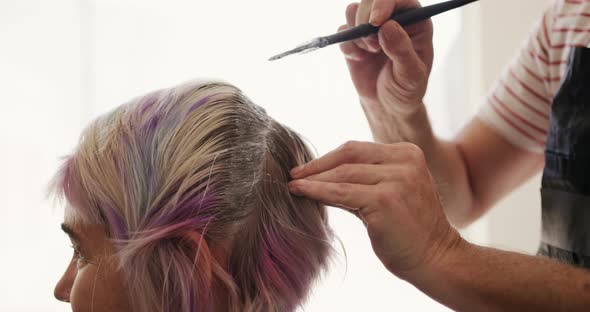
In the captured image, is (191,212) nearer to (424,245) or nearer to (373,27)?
(424,245)

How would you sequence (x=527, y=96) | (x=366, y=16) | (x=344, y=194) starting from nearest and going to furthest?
(x=344, y=194) → (x=366, y=16) → (x=527, y=96)

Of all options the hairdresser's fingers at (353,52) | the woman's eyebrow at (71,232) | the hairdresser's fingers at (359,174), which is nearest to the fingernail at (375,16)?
the hairdresser's fingers at (353,52)

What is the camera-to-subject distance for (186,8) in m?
2.04

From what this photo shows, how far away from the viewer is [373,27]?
0.85 m

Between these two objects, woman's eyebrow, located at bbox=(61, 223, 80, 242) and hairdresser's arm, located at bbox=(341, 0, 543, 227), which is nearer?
woman's eyebrow, located at bbox=(61, 223, 80, 242)

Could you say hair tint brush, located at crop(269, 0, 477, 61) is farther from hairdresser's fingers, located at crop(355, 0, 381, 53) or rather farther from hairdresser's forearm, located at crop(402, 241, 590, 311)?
hairdresser's forearm, located at crop(402, 241, 590, 311)

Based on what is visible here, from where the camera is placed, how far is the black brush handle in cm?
82

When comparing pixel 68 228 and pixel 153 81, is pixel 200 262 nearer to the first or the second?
pixel 68 228

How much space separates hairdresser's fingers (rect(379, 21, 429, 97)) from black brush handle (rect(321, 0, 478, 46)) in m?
0.02

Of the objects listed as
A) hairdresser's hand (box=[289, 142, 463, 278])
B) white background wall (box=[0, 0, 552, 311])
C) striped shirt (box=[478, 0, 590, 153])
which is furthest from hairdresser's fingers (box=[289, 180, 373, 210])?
white background wall (box=[0, 0, 552, 311])

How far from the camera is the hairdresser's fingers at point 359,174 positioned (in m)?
0.67

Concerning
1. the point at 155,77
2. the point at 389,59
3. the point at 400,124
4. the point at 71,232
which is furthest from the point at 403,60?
the point at 155,77

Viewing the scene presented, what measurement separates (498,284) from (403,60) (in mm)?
383

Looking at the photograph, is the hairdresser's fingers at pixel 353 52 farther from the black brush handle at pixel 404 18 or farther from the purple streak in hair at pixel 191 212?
the purple streak in hair at pixel 191 212
